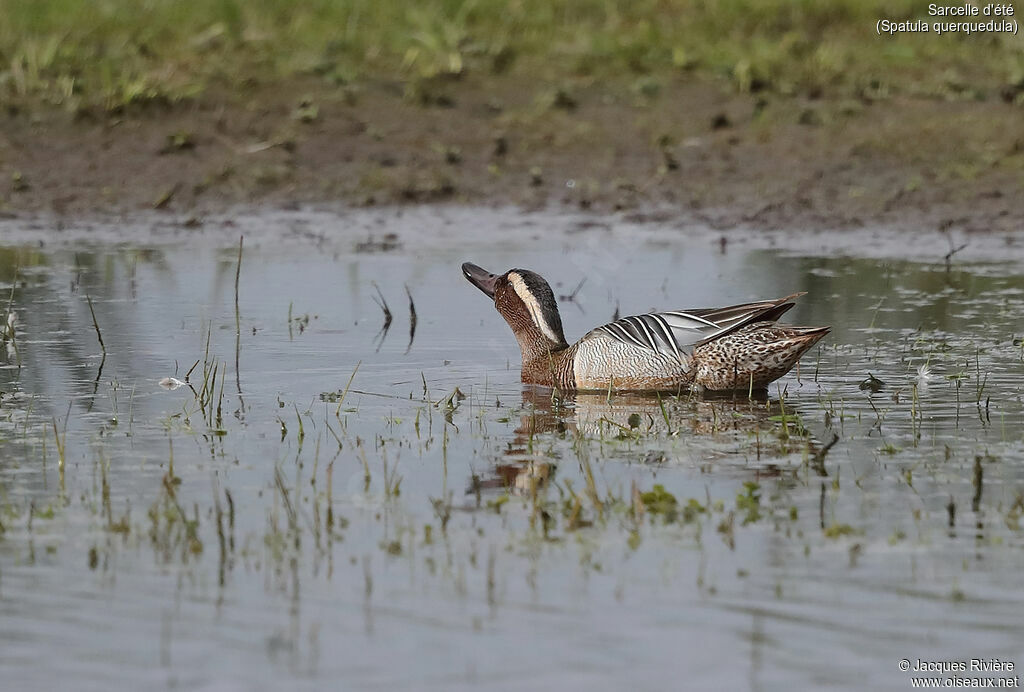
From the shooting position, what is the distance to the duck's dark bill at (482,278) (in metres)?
8.48

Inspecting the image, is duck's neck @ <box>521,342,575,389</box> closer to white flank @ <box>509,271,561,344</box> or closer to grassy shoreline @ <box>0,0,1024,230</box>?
white flank @ <box>509,271,561,344</box>

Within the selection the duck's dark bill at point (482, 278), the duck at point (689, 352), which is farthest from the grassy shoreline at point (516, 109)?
the duck at point (689, 352)

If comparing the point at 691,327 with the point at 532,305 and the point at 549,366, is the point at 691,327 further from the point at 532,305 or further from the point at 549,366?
the point at 532,305

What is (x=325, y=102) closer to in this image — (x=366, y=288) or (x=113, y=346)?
(x=366, y=288)

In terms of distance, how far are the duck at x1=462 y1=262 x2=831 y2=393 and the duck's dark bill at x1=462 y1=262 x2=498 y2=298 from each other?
0.82m

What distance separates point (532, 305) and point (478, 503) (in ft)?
9.64

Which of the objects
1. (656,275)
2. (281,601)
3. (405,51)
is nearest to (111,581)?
(281,601)

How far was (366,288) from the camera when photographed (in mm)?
10156

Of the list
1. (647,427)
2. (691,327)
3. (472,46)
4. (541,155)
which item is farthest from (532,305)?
(472,46)

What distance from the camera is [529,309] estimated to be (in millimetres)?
8148

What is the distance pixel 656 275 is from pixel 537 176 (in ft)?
9.84

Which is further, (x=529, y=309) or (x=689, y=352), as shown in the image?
(x=529, y=309)

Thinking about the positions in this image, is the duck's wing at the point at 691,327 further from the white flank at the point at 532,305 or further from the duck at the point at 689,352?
the white flank at the point at 532,305

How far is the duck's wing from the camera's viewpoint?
7.36 metres
